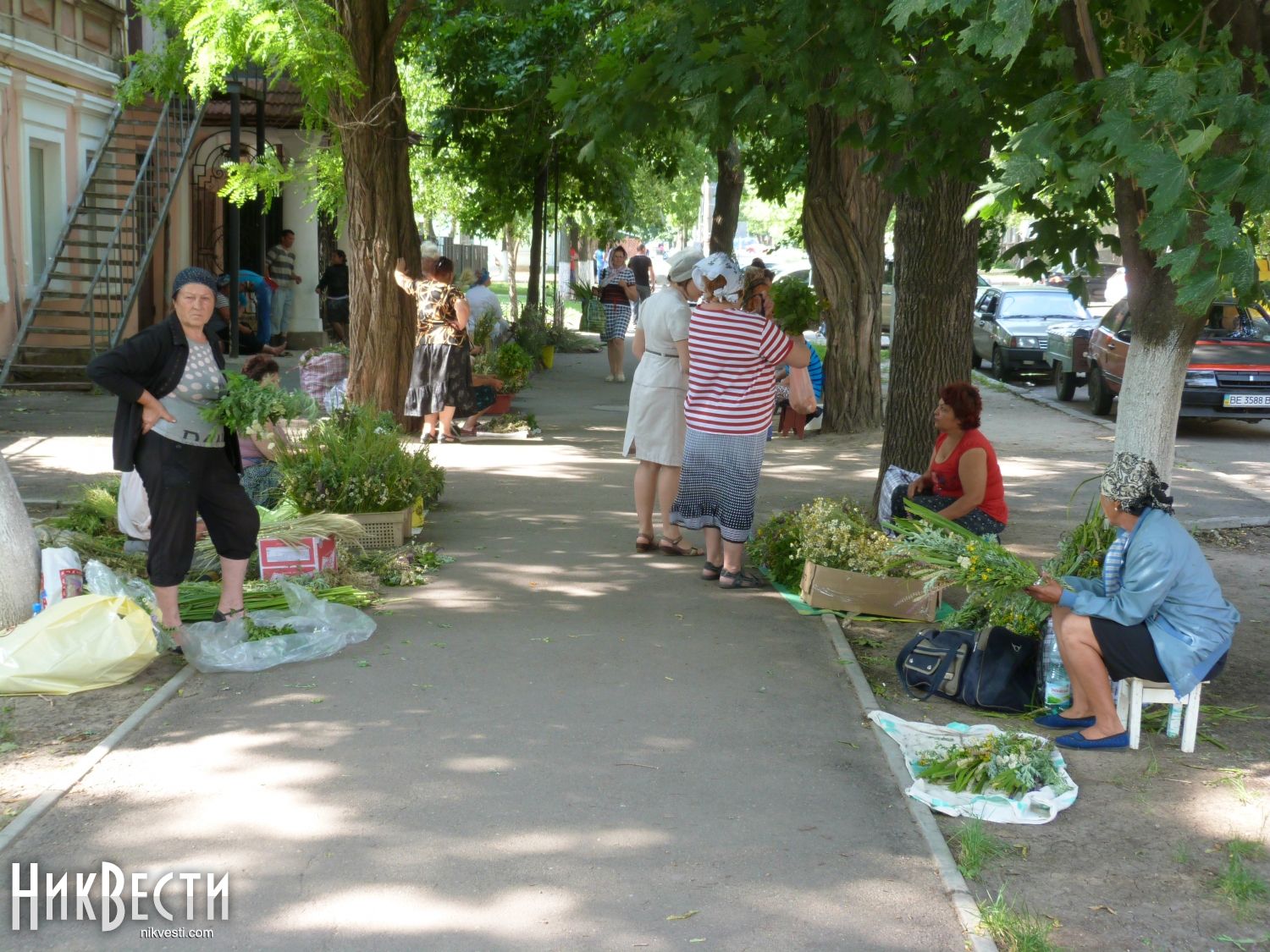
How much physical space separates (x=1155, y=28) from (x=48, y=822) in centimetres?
652

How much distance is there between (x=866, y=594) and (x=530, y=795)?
3.18 meters

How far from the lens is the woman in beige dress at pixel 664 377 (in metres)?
8.28

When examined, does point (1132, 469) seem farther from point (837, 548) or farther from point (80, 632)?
point (80, 632)

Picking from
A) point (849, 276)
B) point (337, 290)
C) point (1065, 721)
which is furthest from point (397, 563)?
point (337, 290)

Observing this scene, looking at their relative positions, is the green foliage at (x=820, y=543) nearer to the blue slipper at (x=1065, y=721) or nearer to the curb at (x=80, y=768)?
the blue slipper at (x=1065, y=721)

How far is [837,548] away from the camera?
25.4 ft

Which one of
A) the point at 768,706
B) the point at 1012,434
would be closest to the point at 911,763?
the point at 768,706

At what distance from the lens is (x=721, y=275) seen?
310 inches

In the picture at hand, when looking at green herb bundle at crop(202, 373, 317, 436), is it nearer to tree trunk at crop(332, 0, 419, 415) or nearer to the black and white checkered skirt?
the black and white checkered skirt

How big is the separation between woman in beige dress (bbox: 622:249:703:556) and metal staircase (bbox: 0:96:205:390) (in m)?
10.5

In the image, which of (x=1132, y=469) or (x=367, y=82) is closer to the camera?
(x=1132, y=469)

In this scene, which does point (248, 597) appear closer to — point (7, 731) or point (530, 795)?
point (7, 731)

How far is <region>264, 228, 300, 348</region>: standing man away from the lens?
22.8 metres

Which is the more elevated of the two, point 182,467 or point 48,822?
point 182,467
